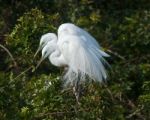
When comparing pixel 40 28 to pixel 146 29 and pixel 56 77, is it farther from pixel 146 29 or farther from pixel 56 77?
pixel 146 29

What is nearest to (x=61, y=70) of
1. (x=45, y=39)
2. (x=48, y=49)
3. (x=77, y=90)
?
(x=48, y=49)

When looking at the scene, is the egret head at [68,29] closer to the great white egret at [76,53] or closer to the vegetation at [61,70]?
the great white egret at [76,53]

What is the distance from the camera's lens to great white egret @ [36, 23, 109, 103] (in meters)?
4.05

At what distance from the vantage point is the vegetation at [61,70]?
12.4ft

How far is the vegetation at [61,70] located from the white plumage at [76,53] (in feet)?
0.27

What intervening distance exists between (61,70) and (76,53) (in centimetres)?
31

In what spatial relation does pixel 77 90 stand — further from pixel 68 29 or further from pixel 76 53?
pixel 68 29

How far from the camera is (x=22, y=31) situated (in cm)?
418

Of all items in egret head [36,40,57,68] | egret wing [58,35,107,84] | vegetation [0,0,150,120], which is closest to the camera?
vegetation [0,0,150,120]

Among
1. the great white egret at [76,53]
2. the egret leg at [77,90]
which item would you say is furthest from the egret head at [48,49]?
the egret leg at [77,90]

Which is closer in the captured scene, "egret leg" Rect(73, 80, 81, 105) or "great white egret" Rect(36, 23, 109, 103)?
"egret leg" Rect(73, 80, 81, 105)

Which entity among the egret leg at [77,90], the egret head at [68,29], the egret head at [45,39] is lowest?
the egret leg at [77,90]

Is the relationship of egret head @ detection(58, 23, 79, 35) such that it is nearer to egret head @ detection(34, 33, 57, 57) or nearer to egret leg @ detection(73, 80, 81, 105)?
egret head @ detection(34, 33, 57, 57)

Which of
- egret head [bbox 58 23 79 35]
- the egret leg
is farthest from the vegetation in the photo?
egret head [bbox 58 23 79 35]
